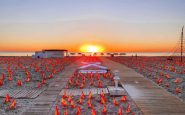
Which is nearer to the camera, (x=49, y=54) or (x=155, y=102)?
(x=155, y=102)

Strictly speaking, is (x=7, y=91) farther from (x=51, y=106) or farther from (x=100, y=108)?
(x=100, y=108)

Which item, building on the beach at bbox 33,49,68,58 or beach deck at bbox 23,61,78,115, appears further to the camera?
building on the beach at bbox 33,49,68,58

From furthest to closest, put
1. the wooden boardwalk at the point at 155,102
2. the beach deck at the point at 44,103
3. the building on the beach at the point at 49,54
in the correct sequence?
the building on the beach at the point at 49,54
the beach deck at the point at 44,103
the wooden boardwalk at the point at 155,102

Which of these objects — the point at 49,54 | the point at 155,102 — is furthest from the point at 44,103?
the point at 49,54

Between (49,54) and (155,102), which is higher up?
(49,54)

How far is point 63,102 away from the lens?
11.8m

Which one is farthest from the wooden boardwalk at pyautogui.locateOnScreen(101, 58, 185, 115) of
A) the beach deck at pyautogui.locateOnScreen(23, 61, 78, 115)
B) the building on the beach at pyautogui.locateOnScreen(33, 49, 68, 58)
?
the building on the beach at pyautogui.locateOnScreen(33, 49, 68, 58)

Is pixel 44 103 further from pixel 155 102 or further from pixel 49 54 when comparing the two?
pixel 49 54

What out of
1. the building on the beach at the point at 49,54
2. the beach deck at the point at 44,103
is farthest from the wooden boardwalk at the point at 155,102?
the building on the beach at the point at 49,54

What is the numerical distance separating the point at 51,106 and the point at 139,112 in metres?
3.85

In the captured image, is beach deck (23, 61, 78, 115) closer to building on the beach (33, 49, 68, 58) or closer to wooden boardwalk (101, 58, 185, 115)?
wooden boardwalk (101, 58, 185, 115)

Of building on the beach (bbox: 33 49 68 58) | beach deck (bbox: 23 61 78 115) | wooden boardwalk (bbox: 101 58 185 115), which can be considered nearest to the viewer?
wooden boardwalk (bbox: 101 58 185 115)

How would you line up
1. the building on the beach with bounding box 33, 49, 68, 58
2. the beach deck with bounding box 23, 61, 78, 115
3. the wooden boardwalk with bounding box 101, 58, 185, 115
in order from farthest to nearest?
the building on the beach with bounding box 33, 49, 68, 58
the beach deck with bounding box 23, 61, 78, 115
the wooden boardwalk with bounding box 101, 58, 185, 115

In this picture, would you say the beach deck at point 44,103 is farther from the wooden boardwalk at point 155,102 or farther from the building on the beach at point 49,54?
the building on the beach at point 49,54
